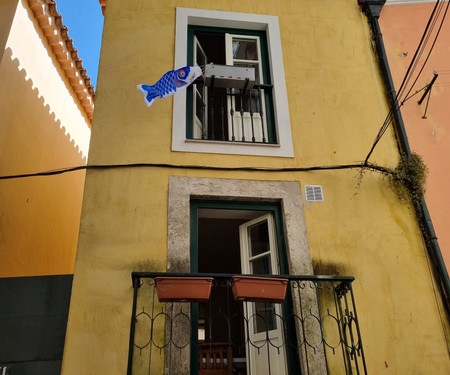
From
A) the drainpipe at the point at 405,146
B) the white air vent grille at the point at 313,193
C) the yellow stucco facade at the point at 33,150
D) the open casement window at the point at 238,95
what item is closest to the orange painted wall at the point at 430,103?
the drainpipe at the point at 405,146

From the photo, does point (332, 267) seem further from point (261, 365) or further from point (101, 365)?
point (101, 365)

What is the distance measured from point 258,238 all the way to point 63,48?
187 inches

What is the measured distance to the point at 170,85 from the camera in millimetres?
4645

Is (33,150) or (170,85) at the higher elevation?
(33,150)

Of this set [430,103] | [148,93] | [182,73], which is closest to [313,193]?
[182,73]

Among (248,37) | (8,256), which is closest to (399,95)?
(248,37)

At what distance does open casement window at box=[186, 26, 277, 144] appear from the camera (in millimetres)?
5266

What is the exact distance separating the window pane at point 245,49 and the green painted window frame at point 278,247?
221 cm

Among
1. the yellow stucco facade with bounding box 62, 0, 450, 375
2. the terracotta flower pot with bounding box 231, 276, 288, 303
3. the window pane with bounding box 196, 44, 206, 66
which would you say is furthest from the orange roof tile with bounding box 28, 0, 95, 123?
the terracotta flower pot with bounding box 231, 276, 288, 303

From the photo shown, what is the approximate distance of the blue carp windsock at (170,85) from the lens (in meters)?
4.61

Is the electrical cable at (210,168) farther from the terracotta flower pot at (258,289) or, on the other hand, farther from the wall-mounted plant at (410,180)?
the terracotta flower pot at (258,289)

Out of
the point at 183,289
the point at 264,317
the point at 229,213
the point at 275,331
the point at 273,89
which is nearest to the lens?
the point at 183,289

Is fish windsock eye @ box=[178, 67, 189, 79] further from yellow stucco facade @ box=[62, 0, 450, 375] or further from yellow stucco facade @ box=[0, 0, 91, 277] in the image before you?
yellow stucco facade @ box=[0, 0, 91, 277]

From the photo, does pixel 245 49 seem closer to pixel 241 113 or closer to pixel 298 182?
pixel 241 113
